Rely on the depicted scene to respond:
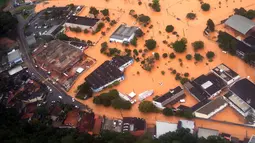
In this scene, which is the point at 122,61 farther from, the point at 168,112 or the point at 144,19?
the point at 168,112

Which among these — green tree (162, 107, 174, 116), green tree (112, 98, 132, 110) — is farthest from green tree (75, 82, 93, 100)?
green tree (162, 107, 174, 116)

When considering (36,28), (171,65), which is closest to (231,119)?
(171,65)

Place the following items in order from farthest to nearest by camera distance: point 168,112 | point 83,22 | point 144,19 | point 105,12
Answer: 1. point 105,12
2. point 83,22
3. point 144,19
4. point 168,112

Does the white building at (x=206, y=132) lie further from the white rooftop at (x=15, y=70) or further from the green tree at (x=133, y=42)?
the white rooftop at (x=15, y=70)

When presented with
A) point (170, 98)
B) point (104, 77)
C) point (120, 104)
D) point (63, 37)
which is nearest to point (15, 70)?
point (63, 37)

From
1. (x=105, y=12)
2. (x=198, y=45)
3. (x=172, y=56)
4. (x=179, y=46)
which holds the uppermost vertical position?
(x=105, y=12)

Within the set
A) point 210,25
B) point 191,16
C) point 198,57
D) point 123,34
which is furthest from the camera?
point 191,16

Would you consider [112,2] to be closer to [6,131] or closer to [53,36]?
[53,36]
